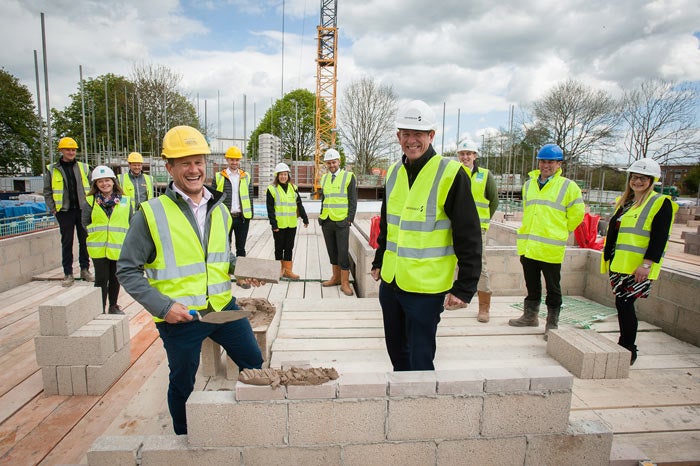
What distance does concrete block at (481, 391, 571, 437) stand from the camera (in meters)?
2.21

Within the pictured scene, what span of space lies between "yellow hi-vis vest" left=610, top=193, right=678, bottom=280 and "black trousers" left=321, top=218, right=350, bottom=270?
3139 mm

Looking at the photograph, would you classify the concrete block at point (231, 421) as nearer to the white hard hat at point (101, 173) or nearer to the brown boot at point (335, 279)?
the white hard hat at point (101, 173)

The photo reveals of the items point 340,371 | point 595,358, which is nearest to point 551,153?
point 595,358

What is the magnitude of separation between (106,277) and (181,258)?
3125 mm

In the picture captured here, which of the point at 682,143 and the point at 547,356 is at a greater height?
the point at 682,143

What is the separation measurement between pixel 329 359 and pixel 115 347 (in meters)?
1.78

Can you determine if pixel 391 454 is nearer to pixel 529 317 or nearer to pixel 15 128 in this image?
pixel 529 317

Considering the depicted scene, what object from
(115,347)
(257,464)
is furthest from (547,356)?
(115,347)

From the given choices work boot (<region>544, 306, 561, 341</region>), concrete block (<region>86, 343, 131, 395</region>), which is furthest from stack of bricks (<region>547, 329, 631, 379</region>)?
concrete block (<region>86, 343, 131, 395</region>)

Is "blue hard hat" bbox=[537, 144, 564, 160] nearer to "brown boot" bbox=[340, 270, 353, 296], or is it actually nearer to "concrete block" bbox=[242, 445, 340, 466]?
"brown boot" bbox=[340, 270, 353, 296]

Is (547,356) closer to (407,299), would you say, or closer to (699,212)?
(407,299)

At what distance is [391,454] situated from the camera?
2207 mm

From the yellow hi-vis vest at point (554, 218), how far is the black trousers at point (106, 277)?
448 cm

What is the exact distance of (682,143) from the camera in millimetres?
30125
